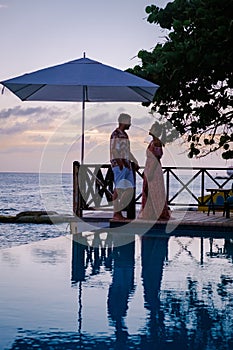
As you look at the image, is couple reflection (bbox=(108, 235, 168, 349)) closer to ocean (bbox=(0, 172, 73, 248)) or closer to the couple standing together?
the couple standing together

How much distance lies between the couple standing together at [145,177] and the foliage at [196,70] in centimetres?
205

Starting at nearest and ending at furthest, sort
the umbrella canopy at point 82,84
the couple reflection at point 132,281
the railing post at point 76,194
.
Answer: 1. the couple reflection at point 132,281
2. the umbrella canopy at point 82,84
3. the railing post at point 76,194

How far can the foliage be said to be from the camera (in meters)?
12.2

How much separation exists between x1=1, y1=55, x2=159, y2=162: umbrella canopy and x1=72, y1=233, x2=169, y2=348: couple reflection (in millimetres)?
2168

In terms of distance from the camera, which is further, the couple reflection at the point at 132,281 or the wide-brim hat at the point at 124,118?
the wide-brim hat at the point at 124,118

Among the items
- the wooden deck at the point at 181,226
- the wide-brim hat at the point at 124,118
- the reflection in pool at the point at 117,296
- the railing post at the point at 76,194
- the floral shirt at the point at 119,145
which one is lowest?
the reflection in pool at the point at 117,296

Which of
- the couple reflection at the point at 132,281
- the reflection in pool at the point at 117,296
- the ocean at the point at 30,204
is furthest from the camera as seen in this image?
the ocean at the point at 30,204

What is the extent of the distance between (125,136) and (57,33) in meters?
8.46

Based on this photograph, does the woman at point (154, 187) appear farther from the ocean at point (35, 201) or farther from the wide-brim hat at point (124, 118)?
the ocean at point (35, 201)

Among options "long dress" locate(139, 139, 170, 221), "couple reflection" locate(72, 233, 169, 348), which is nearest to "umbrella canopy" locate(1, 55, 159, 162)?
"long dress" locate(139, 139, 170, 221)

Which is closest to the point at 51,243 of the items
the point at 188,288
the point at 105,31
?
the point at 188,288

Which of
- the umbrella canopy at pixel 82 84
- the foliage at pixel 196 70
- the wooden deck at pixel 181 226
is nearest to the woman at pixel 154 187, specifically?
the wooden deck at pixel 181 226

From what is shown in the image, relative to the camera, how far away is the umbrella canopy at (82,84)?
32.4ft

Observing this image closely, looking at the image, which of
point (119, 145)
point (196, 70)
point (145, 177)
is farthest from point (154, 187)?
point (196, 70)
